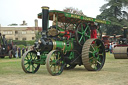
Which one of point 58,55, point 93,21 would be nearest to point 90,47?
point 93,21

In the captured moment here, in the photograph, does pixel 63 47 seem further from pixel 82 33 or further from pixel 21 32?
pixel 21 32

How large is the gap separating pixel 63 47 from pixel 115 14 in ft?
113

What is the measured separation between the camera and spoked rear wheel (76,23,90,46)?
9.45m

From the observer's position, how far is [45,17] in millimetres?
8258

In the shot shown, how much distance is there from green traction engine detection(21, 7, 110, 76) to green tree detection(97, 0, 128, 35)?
30637 mm

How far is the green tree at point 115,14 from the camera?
40016mm

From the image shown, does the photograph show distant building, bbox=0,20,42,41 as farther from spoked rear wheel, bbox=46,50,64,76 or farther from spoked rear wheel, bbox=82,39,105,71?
spoked rear wheel, bbox=46,50,64,76

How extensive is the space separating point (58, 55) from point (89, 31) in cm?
246

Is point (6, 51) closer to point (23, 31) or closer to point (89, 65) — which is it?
point (89, 65)

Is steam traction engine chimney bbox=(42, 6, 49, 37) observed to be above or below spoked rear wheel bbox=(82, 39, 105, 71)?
above

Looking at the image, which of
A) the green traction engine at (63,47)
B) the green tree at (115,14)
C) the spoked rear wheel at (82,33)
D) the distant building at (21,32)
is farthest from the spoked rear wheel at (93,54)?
the distant building at (21,32)

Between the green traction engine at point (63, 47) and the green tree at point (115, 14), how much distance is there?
30.6 meters

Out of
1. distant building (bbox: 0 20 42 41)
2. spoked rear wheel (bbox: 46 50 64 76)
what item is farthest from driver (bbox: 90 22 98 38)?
distant building (bbox: 0 20 42 41)

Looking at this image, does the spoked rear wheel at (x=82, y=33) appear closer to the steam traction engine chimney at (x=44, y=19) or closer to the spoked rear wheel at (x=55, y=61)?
the spoked rear wheel at (x=55, y=61)
